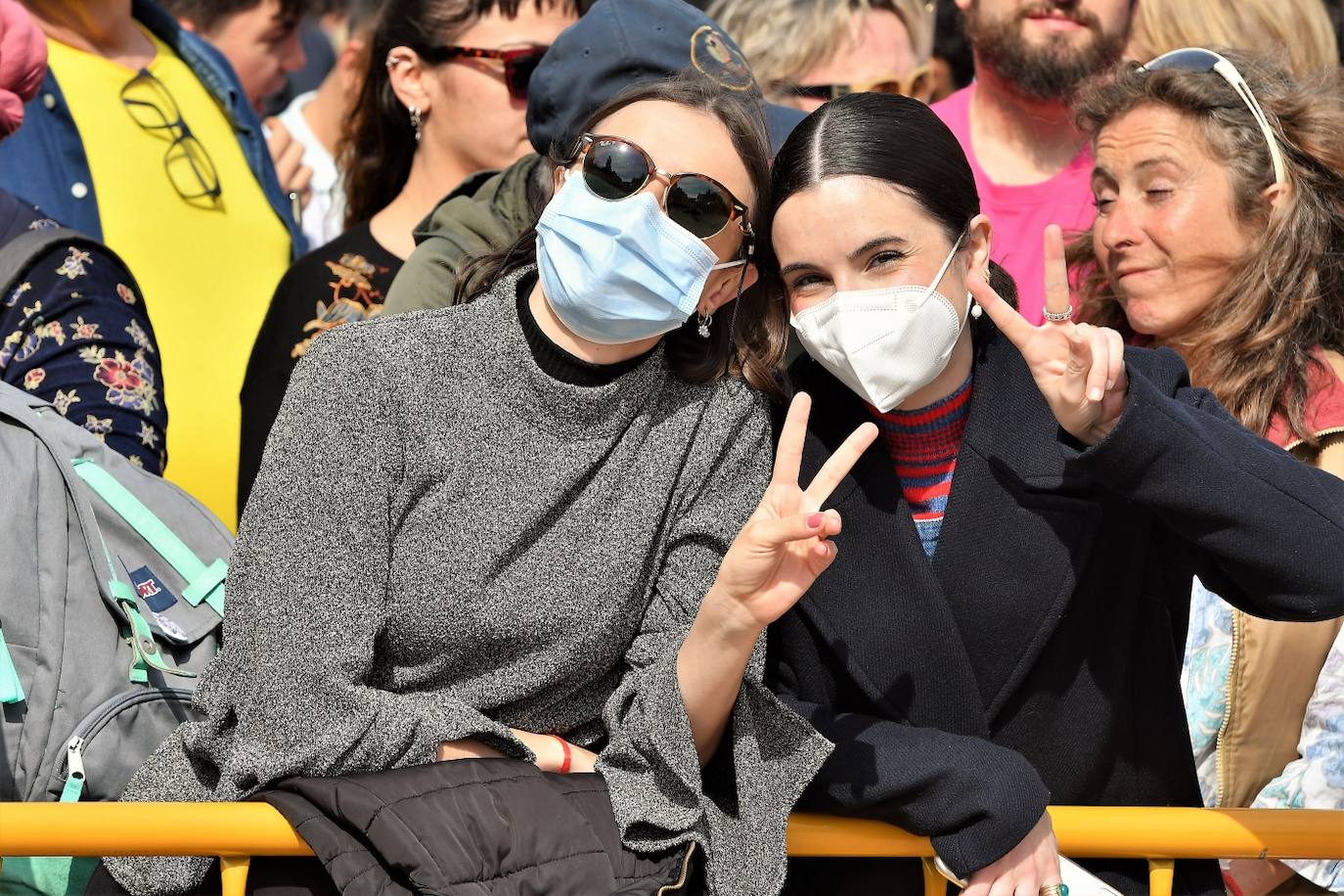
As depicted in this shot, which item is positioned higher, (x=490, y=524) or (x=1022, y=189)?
(x=490, y=524)

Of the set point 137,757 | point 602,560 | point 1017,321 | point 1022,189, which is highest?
point 1017,321

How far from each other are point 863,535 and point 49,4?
9.04ft

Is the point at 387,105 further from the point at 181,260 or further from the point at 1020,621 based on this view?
the point at 1020,621

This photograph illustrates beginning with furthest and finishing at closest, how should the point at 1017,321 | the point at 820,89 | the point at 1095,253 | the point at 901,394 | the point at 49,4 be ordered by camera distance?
the point at 820,89
the point at 49,4
the point at 1095,253
the point at 901,394
the point at 1017,321

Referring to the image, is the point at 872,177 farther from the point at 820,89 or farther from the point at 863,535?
the point at 820,89

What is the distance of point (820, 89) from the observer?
4.97 m

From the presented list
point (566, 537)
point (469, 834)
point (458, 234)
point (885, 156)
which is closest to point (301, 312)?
point (458, 234)

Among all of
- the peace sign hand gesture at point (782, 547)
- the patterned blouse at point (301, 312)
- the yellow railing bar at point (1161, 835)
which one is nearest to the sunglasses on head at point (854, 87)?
the patterned blouse at point (301, 312)

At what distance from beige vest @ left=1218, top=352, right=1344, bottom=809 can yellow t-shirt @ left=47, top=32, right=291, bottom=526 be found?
7.82 ft

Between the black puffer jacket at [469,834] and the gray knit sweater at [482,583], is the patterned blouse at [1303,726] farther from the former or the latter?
the black puffer jacket at [469,834]

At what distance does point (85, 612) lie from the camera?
2.81m

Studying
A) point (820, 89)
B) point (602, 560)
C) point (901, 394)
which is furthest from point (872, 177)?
point (820, 89)

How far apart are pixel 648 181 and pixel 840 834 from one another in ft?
3.74

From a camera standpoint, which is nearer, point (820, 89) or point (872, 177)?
point (872, 177)
